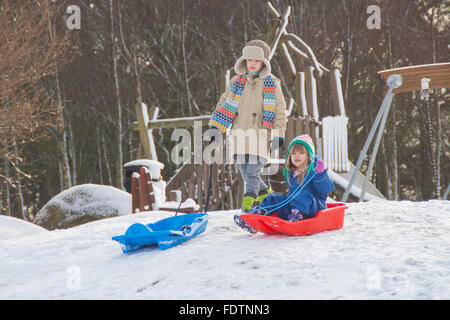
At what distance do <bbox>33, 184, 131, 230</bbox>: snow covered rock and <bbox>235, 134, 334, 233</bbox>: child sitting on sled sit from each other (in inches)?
180

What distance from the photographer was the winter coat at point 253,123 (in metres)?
4.44

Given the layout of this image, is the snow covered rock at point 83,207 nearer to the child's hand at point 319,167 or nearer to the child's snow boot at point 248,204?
the child's snow boot at point 248,204

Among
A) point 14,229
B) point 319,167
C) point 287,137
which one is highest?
point 287,137

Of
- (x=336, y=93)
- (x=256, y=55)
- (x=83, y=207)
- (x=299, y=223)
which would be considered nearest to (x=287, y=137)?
(x=336, y=93)

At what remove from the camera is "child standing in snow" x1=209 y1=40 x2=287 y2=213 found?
14.6 ft

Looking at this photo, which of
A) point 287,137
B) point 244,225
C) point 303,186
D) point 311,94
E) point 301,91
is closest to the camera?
point 303,186

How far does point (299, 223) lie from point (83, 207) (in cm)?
555

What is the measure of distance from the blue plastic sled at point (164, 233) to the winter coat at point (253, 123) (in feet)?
2.52

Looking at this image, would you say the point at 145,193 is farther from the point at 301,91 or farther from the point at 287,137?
the point at 301,91

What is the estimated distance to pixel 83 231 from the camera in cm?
521

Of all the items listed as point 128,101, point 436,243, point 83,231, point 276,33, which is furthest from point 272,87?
point 128,101

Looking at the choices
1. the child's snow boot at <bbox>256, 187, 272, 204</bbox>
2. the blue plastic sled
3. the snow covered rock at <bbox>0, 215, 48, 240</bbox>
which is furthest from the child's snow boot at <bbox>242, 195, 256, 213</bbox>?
the snow covered rock at <bbox>0, 215, 48, 240</bbox>

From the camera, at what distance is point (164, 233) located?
378 cm
